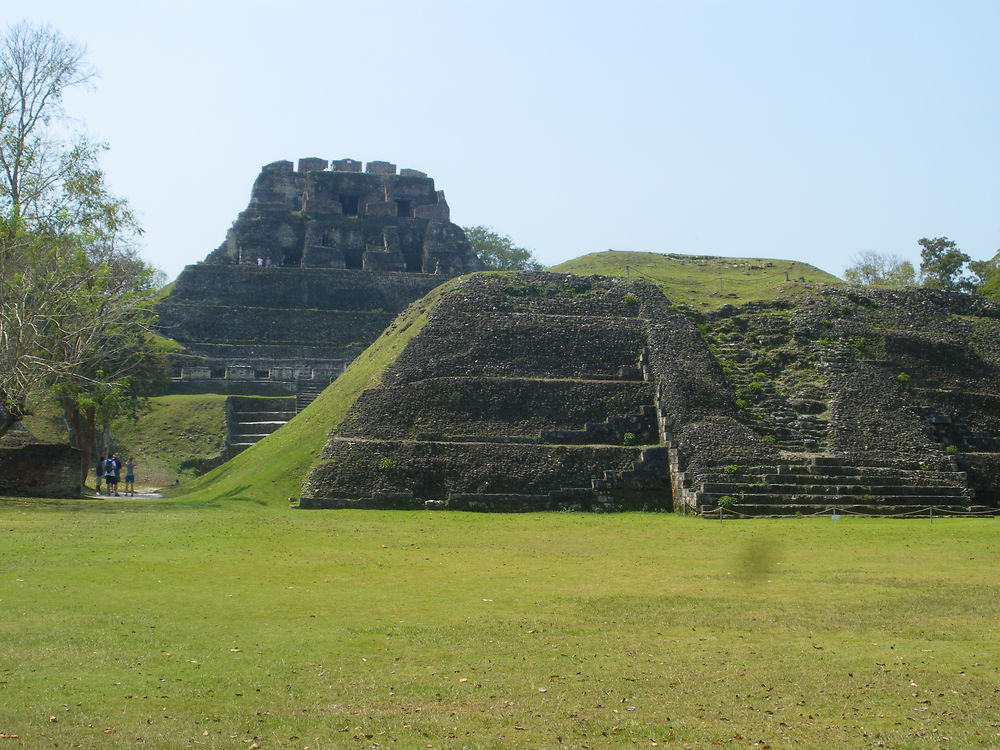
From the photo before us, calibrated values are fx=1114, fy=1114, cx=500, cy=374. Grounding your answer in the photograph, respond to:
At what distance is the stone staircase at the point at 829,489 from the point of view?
2333 cm

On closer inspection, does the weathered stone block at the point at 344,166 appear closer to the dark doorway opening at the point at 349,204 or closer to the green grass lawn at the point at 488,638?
the dark doorway opening at the point at 349,204

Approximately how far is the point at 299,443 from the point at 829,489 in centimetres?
1240

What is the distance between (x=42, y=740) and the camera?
746 cm

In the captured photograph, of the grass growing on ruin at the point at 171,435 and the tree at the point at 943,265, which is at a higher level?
the tree at the point at 943,265

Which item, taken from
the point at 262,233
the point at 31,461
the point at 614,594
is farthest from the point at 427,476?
the point at 262,233

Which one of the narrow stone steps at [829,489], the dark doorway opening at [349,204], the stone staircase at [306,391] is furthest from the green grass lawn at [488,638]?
the dark doorway opening at [349,204]

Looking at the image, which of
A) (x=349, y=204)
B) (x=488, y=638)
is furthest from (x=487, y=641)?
(x=349, y=204)

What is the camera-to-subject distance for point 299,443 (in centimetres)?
2712

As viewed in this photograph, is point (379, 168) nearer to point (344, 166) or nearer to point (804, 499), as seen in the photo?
point (344, 166)

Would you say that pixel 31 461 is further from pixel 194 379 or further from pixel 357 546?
pixel 194 379

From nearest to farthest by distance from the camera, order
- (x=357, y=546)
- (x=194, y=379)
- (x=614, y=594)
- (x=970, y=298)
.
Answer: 1. (x=614, y=594)
2. (x=357, y=546)
3. (x=970, y=298)
4. (x=194, y=379)

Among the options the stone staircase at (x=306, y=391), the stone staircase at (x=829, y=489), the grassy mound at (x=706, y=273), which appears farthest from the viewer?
the stone staircase at (x=306, y=391)

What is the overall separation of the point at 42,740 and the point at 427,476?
677 inches

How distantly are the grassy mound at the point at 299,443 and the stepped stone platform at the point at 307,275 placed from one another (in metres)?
9.91
